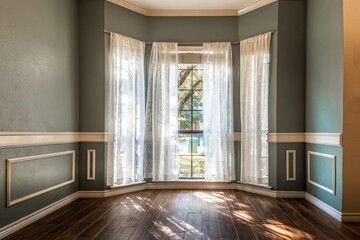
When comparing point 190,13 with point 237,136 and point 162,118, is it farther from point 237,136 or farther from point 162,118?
point 237,136

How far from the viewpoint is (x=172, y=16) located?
18.2ft

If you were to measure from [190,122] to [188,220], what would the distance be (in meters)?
2.29

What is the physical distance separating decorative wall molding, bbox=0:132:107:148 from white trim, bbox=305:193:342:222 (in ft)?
10.3

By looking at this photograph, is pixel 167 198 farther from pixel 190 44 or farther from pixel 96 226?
pixel 190 44

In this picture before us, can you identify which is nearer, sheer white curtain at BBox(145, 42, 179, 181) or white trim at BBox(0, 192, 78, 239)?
white trim at BBox(0, 192, 78, 239)

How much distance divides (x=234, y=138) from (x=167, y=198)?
61.7 inches

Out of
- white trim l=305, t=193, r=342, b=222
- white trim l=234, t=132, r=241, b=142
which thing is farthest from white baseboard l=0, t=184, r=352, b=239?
white trim l=234, t=132, r=241, b=142

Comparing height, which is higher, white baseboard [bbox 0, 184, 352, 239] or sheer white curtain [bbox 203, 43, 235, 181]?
sheer white curtain [bbox 203, 43, 235, 181]

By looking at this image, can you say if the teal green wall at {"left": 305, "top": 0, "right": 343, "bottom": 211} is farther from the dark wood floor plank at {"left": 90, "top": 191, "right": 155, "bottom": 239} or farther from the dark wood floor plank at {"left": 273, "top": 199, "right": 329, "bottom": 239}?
the dark wood floor plank at {"left": 90, "top": 191, "right": 155, "bottom": 239}

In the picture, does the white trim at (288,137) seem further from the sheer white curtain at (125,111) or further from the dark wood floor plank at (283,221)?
the sheer white curtain at (125,111)

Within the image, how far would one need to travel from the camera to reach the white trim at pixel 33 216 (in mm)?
3127

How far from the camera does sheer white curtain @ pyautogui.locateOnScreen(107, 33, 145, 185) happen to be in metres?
4.89

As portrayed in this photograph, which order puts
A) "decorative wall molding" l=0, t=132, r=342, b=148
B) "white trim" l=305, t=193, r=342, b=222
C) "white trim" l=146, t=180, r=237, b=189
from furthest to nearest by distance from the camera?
"white trim" l=146, t=180, r=237, b=189 → "white trim" l=305, t=193, r=342, b=222 → "decorative wall molding" l=0, t=132, r=342, b=148

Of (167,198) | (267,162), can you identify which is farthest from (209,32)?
(167,198)
